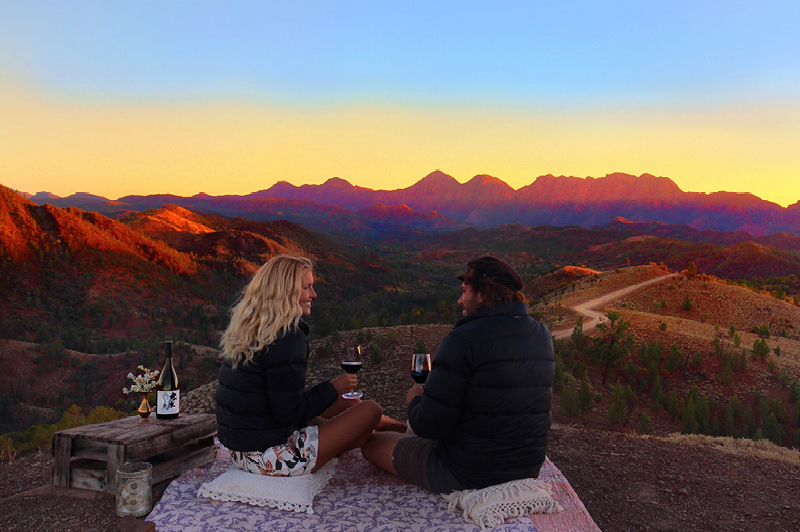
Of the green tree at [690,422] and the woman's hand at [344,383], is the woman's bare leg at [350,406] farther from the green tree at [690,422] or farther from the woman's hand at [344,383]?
the green tree at [690,422]

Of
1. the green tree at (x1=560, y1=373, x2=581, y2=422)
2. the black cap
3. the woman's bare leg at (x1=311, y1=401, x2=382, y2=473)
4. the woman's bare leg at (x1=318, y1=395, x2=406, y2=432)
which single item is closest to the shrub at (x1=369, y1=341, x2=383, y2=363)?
the green tree at (x1=560, y1=373, x2=581, y2=422)

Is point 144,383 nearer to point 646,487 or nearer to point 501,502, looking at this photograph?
point 501,502

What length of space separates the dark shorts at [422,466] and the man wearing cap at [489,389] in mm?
14

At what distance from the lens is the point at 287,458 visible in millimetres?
3219

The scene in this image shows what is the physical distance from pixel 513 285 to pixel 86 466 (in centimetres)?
311

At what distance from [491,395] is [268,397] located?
1.27 metres

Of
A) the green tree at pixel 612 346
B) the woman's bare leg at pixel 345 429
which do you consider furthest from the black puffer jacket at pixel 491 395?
the green tree at pixel 612 346

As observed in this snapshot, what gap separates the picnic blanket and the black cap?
4.29 ft

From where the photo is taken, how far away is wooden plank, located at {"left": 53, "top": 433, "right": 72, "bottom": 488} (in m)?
3.48

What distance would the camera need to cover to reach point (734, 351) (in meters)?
13.3

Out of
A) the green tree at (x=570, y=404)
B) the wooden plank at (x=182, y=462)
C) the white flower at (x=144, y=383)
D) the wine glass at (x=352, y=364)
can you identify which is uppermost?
the wine glass at (x=352, y=364)

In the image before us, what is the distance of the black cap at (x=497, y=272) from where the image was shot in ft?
9.45

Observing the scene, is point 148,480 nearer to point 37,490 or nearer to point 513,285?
point 37,490

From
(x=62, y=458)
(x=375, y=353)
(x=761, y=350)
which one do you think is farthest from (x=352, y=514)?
(x=761, y=350)
